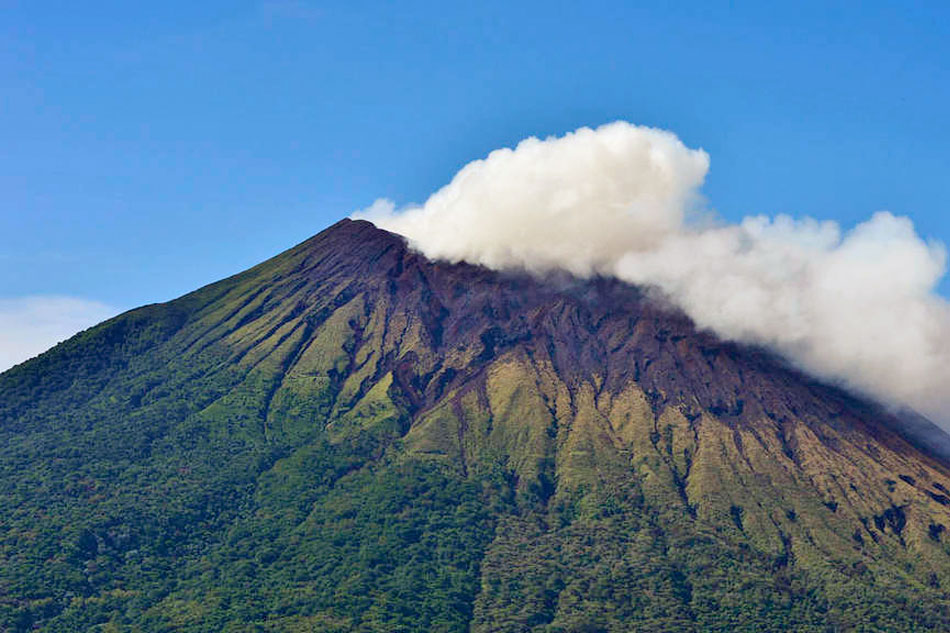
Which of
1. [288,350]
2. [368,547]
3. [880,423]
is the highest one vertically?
[288,350]

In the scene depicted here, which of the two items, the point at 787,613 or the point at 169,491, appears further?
the point at 169,491

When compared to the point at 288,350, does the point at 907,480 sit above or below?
below

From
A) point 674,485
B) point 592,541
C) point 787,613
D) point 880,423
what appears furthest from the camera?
point 880,423

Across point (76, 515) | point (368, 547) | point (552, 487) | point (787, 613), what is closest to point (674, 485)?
point (552, 487)

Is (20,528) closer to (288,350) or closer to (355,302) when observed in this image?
(288,350)

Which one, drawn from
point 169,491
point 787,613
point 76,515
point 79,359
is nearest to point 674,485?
point 787,613

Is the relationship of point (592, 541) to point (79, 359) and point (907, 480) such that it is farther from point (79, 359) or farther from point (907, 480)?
point (79, 359)

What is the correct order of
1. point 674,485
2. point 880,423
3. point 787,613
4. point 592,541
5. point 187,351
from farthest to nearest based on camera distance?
point 187,351, point 880,423, point 674,485, point 592,541, point 787,613
